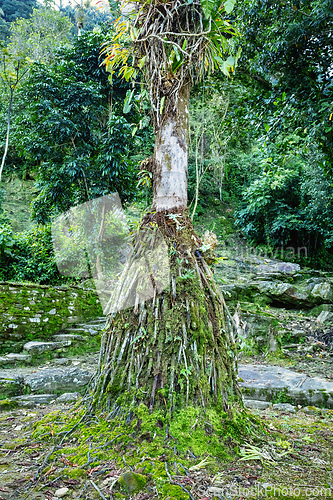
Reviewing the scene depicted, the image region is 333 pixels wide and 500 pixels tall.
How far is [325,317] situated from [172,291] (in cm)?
666

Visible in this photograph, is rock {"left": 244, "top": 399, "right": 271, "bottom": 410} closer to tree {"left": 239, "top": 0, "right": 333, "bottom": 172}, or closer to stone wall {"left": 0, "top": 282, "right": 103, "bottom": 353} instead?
tree {"left": 239, "top": 0, "right": 333, "bottom": 172}

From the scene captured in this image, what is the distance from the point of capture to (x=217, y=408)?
1850mm

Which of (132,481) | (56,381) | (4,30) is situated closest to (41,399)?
(56,381)

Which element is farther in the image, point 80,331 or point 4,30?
point 4,30

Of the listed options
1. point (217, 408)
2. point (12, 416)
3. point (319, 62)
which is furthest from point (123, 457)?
point (319, 62)

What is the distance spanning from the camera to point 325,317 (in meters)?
7.36

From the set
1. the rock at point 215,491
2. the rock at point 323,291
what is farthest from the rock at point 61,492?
the rock at point 323,291

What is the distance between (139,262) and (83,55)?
805 centimetres

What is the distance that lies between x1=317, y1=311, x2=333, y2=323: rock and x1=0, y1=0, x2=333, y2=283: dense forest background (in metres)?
3.44

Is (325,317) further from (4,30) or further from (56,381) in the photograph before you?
(4,30)

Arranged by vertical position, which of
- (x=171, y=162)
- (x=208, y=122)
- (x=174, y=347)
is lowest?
(x=174, y=347)

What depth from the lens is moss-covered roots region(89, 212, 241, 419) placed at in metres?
1.82

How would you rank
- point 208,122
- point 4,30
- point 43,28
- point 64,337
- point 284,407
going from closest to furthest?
point 284,407, point 64,337, point 208,122, point 43,28, point 4,30

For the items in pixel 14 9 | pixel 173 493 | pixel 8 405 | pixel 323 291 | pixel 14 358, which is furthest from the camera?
pixel 14 9
